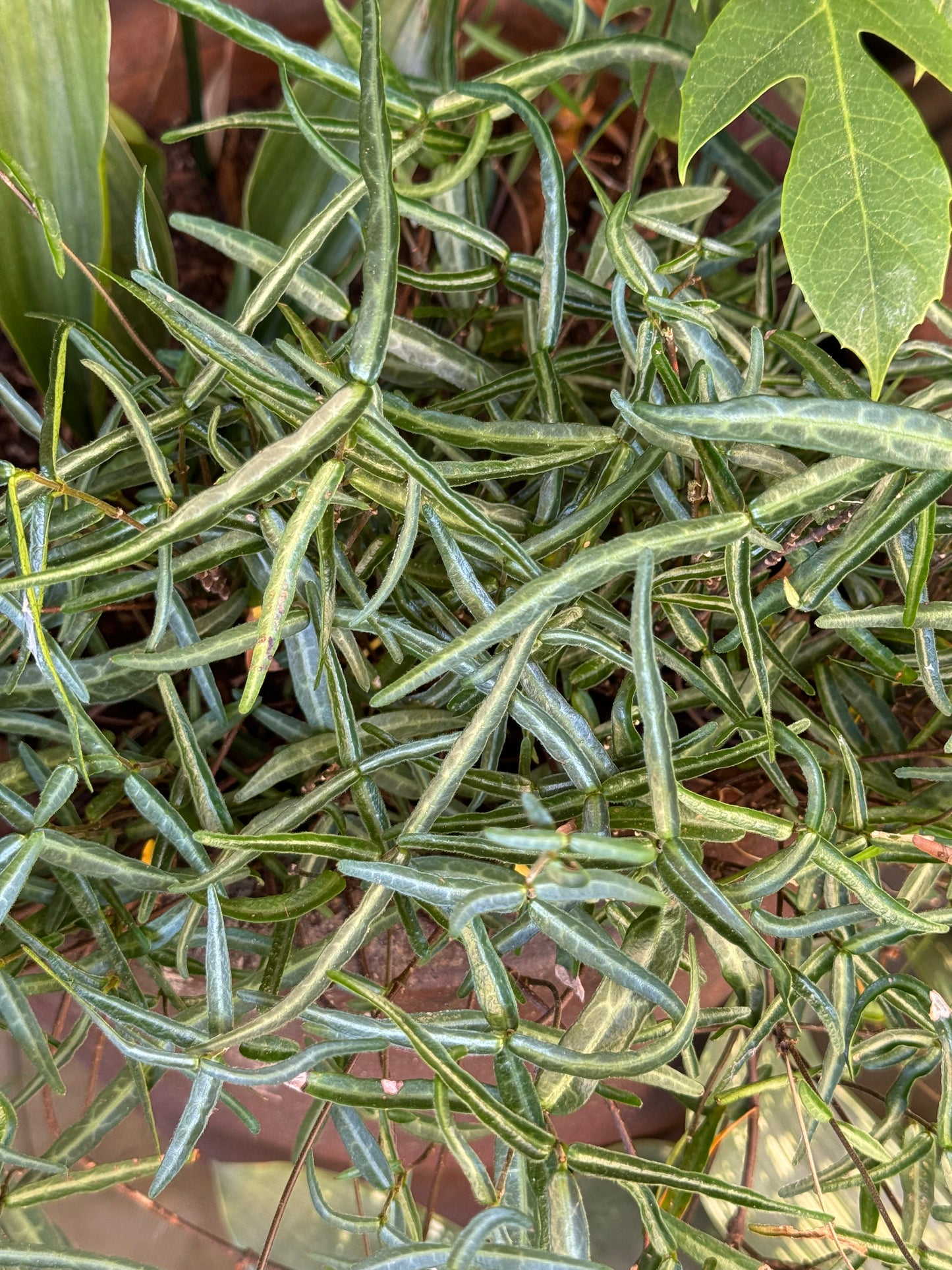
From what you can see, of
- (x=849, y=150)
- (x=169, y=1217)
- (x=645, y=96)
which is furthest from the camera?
(x=169, y=1217)

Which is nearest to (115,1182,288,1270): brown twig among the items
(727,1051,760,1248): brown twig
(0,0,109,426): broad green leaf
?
(727,1051,760,1248): brown twig

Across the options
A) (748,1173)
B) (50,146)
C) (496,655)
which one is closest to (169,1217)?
(748,1173)

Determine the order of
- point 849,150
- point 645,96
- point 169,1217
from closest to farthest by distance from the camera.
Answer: point 849,150
point 645,96
point 169,1217

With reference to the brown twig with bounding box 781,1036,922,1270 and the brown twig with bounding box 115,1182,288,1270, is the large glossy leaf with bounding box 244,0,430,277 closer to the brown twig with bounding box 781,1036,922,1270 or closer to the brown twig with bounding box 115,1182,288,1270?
the brown twig with bounding box 781,1036,922,1270

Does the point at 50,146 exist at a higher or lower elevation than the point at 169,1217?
higher

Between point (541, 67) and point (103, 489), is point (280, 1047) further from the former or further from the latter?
point (541, 67)

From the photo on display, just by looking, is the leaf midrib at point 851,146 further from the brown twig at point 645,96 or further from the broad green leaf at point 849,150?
the brown twig at point 645,96

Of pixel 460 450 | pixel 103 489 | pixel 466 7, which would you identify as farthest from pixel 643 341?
pixel 466 7

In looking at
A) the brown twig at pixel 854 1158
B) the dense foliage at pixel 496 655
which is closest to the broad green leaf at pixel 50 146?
the dense foliage at pixel 496 655

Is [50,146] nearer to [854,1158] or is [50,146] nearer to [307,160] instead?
[307,160]
